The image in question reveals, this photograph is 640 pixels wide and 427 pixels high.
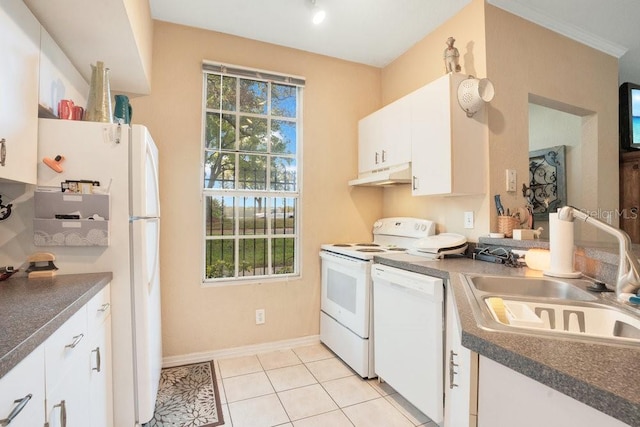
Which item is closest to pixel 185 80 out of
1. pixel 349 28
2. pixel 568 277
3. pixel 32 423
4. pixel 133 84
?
pixel 133 84

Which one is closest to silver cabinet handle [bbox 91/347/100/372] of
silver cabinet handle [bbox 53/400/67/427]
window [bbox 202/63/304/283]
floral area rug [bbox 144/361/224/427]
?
silver cabinet handle [bbox 53/400/67/427]

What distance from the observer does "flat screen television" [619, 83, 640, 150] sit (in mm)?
2928

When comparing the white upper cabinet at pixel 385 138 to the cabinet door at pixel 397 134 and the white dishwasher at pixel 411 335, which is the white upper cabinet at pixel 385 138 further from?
the white dishwasher at pixel 411 335

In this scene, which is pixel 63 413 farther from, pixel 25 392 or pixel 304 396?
pixel 304 396

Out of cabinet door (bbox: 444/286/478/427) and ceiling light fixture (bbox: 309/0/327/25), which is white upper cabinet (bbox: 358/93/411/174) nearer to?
ceiling light fixture (bbox: 309/0/327/25)

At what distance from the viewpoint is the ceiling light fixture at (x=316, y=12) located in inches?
83.0

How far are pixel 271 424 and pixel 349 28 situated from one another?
2.85m

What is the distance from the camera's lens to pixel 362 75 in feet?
10.3

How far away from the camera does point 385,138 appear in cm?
262

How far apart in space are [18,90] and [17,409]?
119 cm

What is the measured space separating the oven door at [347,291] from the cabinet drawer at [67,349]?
5.21ft

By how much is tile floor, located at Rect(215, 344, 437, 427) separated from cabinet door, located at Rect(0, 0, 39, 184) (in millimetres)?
1663

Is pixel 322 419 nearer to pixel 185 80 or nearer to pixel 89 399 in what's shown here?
pixel 89 399

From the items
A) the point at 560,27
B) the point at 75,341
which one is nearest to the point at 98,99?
the point at 75,341
